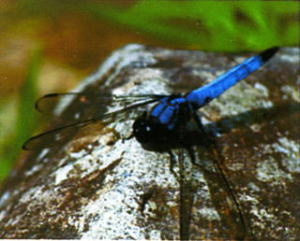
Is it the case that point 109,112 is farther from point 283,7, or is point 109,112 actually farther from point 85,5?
point 283,7

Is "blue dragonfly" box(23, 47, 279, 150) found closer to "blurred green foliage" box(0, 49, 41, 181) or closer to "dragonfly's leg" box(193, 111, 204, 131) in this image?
"dragonfly's leg" box(193, 111, 204, 131)

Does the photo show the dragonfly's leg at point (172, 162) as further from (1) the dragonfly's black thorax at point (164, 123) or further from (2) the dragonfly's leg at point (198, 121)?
(2) the dragonfly's leg at point (198, 121)

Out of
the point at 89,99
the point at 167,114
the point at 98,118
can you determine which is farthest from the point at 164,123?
the point at 89,99

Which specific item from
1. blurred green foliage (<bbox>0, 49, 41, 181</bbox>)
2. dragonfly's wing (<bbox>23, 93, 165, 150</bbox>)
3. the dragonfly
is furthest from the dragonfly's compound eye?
blurred green foliage (<bbox>0, 49, 41, 181</bbox>)

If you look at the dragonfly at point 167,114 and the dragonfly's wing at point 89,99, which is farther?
the dragonfly's wing at point 89,99

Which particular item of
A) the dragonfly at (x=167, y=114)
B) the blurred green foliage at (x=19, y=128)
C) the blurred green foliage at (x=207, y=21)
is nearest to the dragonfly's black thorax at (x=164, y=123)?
the dragonfly at (x=167, y=114)

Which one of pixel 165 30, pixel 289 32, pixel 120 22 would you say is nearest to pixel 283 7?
pixel 289 32
